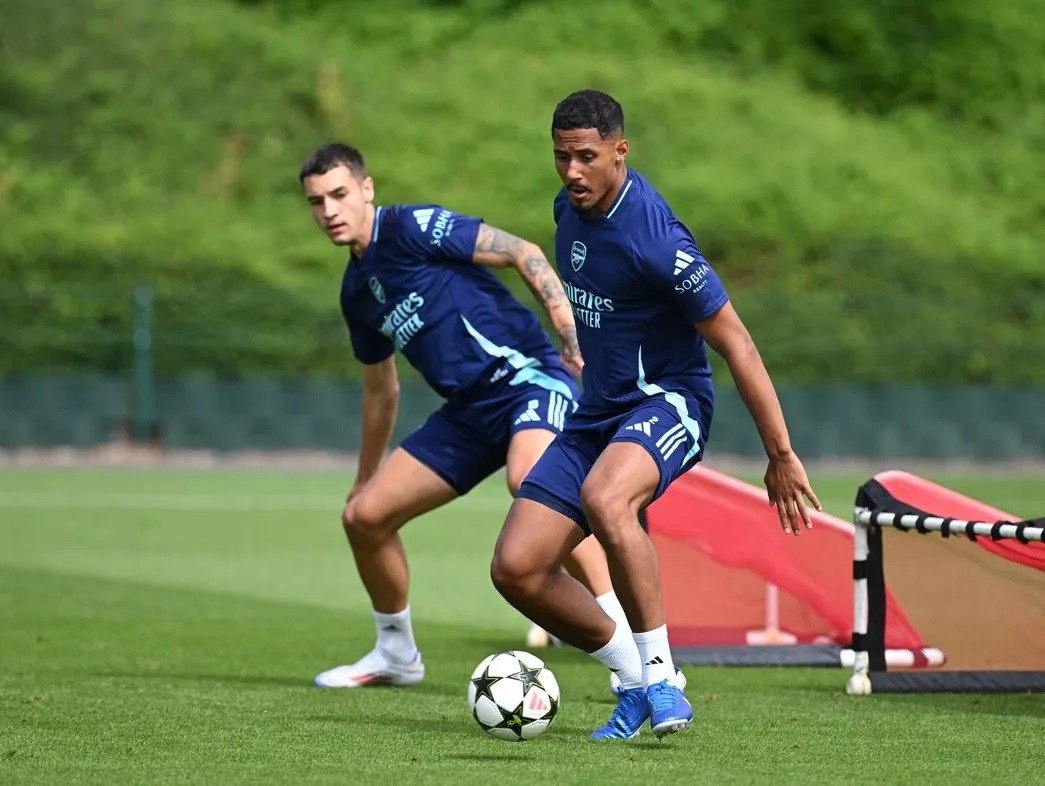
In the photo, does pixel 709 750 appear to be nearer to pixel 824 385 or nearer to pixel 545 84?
pixel 824 385

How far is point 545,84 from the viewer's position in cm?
2939

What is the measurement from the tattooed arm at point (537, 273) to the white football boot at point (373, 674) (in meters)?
1.56

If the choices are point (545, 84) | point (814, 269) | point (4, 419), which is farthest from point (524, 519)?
point (545, 84)

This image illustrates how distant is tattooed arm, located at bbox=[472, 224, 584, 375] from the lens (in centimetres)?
655

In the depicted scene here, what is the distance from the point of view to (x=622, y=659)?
587 cm

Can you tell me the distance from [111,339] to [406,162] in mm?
6475

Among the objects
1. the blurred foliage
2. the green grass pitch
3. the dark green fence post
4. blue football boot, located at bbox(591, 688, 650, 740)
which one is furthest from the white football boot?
the blurred foliage

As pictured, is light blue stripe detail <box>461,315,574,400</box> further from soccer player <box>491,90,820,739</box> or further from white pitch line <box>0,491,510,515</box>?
white pitch line <box>0,491,510,515</box>

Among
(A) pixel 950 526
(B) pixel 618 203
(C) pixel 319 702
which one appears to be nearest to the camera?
(B) pixel 618 203

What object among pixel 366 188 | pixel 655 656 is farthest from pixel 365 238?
pixel 655 656

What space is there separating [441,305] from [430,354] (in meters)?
0.21

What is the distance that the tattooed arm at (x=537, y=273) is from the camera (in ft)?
21.5

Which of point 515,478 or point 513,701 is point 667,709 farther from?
point 515,478

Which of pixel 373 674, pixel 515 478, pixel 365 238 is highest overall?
pixel 365 238
